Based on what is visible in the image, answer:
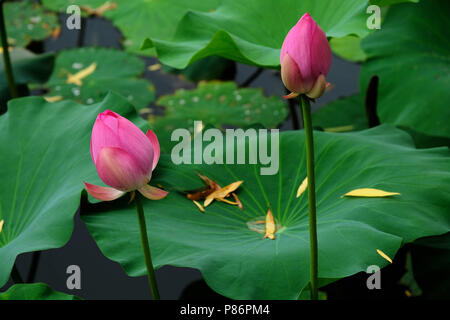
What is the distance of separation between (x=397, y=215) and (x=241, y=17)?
71 cm

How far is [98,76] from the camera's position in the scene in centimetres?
245

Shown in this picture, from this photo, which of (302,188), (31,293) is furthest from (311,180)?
(31,293)

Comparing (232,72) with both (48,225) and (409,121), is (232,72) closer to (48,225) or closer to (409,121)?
(409,121)

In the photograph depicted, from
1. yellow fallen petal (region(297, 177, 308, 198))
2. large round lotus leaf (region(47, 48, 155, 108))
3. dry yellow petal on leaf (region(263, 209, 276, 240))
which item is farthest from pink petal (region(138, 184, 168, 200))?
large round lotus leaf (region(47, 48, 155, 108))

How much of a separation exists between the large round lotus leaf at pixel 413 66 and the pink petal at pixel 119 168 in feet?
3.43

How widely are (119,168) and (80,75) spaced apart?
1.82 metres

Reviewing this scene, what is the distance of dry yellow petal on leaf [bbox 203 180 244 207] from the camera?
1177 millimetres

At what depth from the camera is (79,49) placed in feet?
8.70

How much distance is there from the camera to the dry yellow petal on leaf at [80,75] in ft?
7.95

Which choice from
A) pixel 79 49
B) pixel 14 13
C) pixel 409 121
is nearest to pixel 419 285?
pixel 409 121

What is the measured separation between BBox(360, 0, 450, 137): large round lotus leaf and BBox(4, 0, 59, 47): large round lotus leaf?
178 centimetres

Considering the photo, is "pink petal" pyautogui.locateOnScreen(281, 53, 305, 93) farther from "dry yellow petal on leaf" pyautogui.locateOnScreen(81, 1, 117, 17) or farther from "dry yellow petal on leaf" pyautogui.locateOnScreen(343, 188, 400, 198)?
"dry yellow petal on leaf" pyautogui.locateOnScreen(81, 1, 117, 17)

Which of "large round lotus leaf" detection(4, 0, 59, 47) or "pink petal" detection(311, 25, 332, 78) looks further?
"large round lotus leaf" detection(4, 0, 59, 47)

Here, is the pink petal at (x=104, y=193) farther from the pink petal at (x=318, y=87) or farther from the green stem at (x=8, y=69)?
the green stem at (x=8, y=69)
